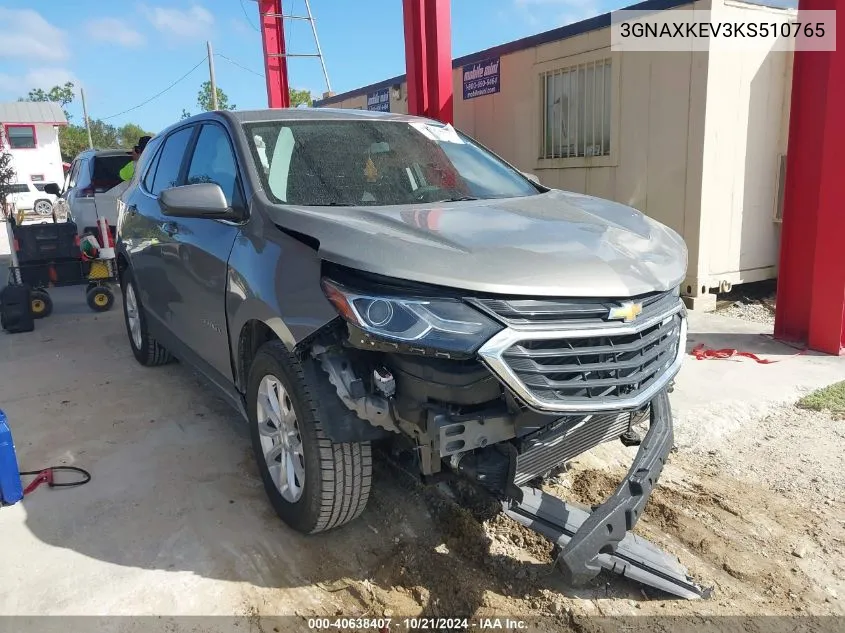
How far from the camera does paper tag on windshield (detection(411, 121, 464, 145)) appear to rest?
3.98 m

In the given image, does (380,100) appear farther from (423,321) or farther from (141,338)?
(423,321)

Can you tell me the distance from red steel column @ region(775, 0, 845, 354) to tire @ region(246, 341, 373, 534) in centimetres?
453

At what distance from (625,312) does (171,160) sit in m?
3.38

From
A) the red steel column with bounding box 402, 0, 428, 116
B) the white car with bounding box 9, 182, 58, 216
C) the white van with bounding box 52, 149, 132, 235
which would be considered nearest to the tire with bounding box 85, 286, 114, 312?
the white van with bounding box 52, 149, 132, 235

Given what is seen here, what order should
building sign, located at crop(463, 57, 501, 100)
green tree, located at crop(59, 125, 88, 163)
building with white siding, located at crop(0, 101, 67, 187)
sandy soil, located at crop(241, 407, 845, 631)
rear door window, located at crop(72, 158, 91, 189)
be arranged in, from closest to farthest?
sandy soil, located at crop(241, 407, 845, 631) → building sign, located at crop(463, 57, 501, 100) → rear door window, located at crop(72, 158, 91, 189) → building with white siding, located at crop(0, 101, 67, 187) → green tree, located at crop(59, 125, 88, 163)

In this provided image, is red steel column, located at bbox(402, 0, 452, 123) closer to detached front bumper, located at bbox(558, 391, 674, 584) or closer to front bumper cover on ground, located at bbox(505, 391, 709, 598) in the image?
front bumper cover on ground, located at bbox(505, 391, 709, 598)

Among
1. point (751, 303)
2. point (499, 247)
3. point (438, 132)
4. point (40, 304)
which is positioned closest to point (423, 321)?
point (499, 247)

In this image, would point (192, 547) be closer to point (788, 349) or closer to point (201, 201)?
point (201, 201)

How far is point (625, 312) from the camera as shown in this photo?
2432 mm

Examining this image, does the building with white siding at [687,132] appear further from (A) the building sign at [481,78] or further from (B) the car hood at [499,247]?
(B) the car hood at [499,247]

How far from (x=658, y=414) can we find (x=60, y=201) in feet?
40.0

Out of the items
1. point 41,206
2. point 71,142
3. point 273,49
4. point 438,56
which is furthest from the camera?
point 71,142

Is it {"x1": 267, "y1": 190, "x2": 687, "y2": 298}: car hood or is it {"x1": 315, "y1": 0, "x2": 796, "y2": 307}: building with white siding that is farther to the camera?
{"x1": 315, "y1": 0, "x2": 796, "y2": 307}: building with white siding

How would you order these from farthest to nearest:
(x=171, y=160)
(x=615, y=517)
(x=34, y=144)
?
(x=34, y=144) → (x=171, y=160) → (x=615, y=517)
